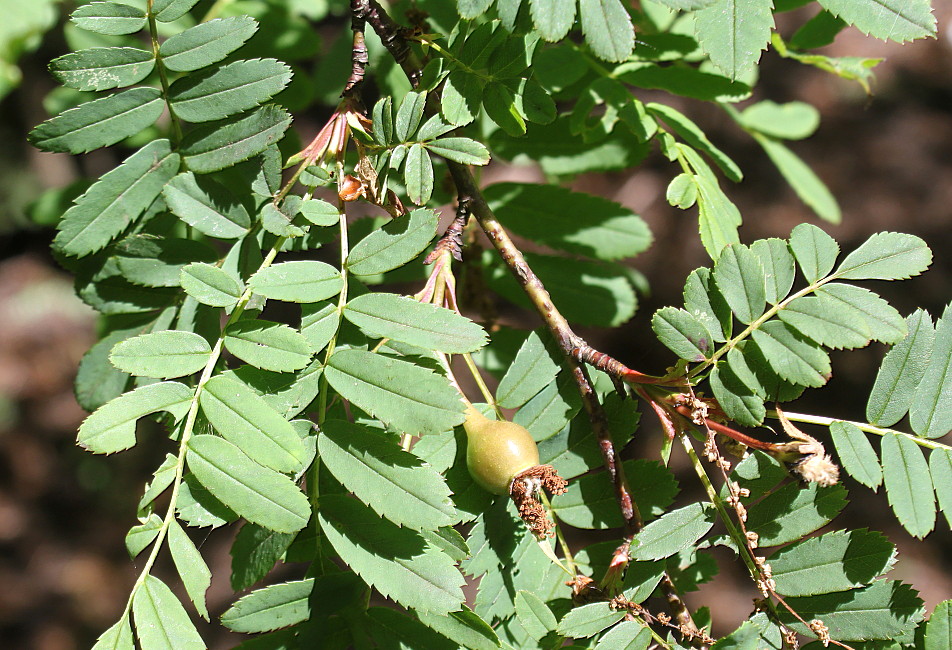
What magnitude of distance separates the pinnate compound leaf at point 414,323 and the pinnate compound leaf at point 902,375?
670 millimetres

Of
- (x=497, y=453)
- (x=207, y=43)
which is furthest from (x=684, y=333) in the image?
(x=207, y=43)

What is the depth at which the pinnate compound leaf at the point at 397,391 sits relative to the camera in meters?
1.10

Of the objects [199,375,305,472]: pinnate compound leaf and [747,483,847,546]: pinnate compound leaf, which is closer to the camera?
[199,375,305,472]: pinnate compound leaf

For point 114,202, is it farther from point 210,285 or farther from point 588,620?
point 588,620

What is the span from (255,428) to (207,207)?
0.48 metres

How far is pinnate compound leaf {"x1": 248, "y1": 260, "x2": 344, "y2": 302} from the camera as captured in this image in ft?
3.82

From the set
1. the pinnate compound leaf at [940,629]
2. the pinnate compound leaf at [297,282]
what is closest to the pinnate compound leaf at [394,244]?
the pinnate compound leaf at [297,282]

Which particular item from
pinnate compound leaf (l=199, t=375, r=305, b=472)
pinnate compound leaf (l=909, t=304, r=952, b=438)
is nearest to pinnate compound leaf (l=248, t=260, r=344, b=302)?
pinnate compound leaf (l=199, t=375, r=305, b=472)

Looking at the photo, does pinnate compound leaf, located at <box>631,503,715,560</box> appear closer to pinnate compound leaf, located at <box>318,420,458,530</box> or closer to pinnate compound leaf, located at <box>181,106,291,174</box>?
pinnate compound leaf, located at <box>318,420,458,530</box>

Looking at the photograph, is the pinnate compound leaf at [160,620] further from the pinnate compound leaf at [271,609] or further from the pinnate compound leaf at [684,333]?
the pinnate compound leaf at [684,333]

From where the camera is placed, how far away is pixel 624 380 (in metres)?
1.23

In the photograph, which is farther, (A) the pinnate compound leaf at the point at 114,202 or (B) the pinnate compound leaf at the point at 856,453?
(A) the pinnate compound leaf at the point at 114,202

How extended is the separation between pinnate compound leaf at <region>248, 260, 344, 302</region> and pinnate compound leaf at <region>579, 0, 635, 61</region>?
1.81 ft

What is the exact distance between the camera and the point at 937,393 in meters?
1.23
